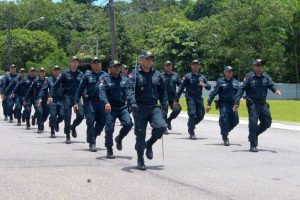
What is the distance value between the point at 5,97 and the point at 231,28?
33885mm

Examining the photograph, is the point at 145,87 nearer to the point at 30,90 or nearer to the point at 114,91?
the point at 114,91

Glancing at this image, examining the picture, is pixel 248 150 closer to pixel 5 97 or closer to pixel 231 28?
pixel 5 97

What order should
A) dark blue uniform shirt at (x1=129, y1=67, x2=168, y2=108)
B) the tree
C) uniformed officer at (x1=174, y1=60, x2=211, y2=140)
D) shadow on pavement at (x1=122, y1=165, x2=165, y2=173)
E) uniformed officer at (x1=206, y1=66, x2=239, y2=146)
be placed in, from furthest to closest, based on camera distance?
1. the tree
2. uniformed officer at (x1=174, y1=60, x2=211, y2=140)
3. uniformed officer at (x1=206, y1=66, x2=239, y2=146)
4. dark blue uniform shirt at (x1=129, y1=67, x2=168, y2=108)
5. shadow on pavement at (x1=122, y1=165, x2=165, y2=173)

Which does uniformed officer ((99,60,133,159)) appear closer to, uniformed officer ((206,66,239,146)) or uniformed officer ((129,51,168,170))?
uniformed officer ((129,51,168,170))

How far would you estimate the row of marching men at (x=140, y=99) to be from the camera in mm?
10586

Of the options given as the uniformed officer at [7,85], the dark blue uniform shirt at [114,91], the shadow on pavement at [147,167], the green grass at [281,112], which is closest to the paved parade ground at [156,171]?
the shadow on pavement at [147,167]

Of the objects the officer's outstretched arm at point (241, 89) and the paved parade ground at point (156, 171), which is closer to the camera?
the paved parade ground at point (156, 171)

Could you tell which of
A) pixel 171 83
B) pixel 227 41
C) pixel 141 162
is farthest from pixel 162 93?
pixel 227 41

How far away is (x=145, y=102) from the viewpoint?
10602mm

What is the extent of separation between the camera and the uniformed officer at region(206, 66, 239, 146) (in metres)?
14.4

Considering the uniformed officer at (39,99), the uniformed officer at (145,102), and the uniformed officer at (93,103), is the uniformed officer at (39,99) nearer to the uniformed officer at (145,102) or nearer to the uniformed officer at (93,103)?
the uniformed officer at (93,103)

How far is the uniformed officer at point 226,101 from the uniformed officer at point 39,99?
18.9ft

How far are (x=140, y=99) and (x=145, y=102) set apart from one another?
96 millimetres

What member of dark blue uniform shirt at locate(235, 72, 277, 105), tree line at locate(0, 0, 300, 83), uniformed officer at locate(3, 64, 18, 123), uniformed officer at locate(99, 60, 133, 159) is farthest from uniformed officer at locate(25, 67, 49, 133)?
tree line at locate(0, 0, 300, 83)
